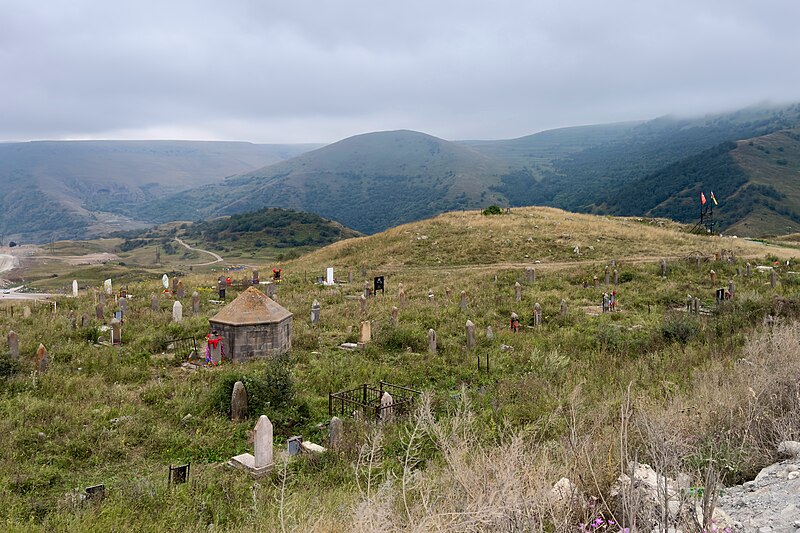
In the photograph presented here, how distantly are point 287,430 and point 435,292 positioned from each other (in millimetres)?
16290

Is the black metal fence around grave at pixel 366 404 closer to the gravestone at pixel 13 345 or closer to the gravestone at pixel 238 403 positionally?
the gravestone at pixel 238 403

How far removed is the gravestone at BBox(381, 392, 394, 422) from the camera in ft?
36.1

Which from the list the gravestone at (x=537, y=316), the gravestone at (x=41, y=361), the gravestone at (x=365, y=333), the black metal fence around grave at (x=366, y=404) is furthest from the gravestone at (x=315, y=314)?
the gravestone at (x=41, y=361)

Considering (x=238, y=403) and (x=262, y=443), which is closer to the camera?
(x=262, y=443)

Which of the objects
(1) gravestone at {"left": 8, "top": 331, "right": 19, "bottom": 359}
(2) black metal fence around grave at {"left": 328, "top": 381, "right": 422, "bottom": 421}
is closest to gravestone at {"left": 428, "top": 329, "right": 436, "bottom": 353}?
(2) black metal fence around grave at {"left": 328, "top": 381, "right": 422, "bottom": 421}

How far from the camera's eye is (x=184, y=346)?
17375 mm

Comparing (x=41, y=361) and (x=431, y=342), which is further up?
(x=41, y=361)

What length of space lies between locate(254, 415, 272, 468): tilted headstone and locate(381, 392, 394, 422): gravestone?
272 centimetres

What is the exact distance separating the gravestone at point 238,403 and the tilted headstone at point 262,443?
2725mm

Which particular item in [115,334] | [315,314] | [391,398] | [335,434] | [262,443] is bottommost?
[315,314]

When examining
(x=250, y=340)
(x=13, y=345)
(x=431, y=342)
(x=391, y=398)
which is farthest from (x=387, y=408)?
(x=13, y=345)

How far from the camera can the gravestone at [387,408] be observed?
36.1 feet

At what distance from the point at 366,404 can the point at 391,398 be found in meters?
0.62

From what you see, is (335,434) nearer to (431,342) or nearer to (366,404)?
(366,404)
